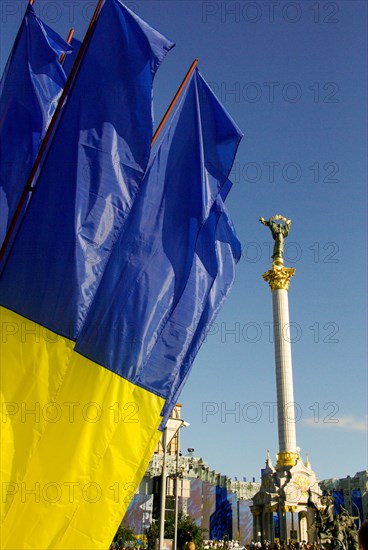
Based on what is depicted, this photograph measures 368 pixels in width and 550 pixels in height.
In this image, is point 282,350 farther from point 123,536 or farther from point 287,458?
point 123,536

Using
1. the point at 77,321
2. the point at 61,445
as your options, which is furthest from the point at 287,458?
the point at 77,321

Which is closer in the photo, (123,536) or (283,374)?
(283,374)

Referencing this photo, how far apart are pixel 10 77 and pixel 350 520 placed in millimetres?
27995

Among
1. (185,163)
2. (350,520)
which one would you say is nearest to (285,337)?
(350,520)

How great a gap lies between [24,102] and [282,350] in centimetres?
4053

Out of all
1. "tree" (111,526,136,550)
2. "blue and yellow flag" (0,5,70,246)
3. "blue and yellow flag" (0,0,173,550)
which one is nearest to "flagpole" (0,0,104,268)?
"blue and yellow flag" (0,0,173,550)

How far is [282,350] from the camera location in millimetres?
47562

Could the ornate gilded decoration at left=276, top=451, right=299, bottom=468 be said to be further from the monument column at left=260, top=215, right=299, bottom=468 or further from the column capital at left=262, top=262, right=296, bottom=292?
the column capital at left=262, top=262, right=296, bottom=292

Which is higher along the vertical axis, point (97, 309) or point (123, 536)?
point (97, 309)

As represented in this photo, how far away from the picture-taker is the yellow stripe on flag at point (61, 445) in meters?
7.84

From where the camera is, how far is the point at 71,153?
29.7 feet

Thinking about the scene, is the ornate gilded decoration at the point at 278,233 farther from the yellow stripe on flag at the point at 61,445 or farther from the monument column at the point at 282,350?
the yellow stripe on flag at the point at 61,445

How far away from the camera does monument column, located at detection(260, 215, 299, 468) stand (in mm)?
44500

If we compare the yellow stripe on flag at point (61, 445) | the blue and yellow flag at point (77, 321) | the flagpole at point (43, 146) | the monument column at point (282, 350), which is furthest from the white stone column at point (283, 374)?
the flagpole at point (43, 146)
